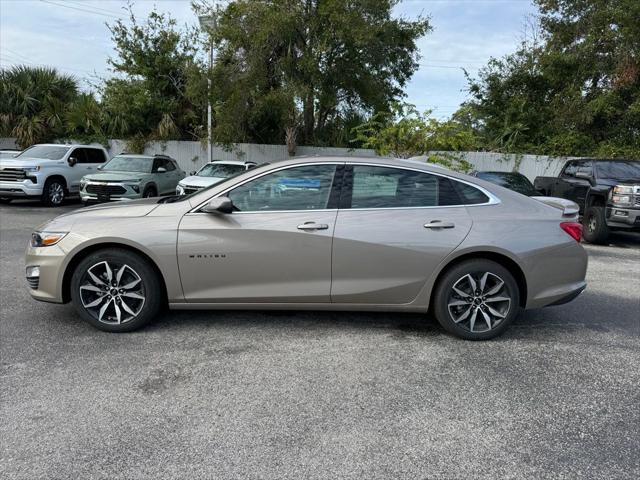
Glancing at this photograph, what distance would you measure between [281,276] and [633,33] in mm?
19540

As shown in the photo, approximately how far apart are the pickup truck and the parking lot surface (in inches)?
239

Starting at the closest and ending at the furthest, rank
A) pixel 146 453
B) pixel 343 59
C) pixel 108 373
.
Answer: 1. pixel 146 453
2. pixel 108 373
3. pixel 343 59

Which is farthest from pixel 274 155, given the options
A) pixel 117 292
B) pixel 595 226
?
pixel 117 292

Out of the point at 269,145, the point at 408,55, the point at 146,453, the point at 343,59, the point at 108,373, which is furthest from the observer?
the point at 269,145

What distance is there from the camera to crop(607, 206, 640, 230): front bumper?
988cm

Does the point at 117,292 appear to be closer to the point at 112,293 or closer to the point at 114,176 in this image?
the point at 112,293

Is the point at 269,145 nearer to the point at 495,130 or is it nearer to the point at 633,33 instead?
the point at 495,130

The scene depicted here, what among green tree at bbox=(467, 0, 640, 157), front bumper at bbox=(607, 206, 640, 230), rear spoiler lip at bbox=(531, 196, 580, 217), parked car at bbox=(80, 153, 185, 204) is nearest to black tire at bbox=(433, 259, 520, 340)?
rear spoiler lip at bbox=(531, 196, 580, 217)

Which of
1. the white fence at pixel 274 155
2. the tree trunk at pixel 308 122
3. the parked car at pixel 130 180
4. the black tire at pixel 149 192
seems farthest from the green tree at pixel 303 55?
the black tire at pixel 149 192

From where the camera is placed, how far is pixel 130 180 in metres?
12.7

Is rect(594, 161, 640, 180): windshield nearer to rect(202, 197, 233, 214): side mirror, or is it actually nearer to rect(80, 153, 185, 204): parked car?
rect(202, 197, 233, 214): side mirror

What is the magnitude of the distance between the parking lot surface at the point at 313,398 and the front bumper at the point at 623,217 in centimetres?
597

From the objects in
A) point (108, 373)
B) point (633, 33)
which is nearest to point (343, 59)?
point (633, 33)

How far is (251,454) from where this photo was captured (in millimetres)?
2707
